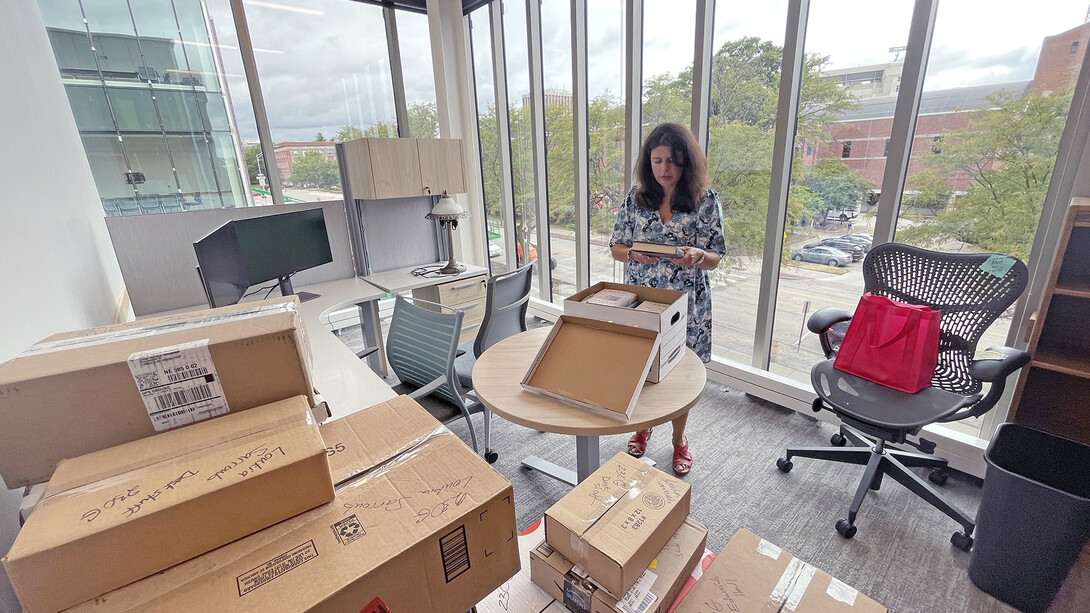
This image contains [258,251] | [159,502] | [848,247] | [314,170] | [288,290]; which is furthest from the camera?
[314,170]

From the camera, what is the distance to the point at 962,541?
5.16ft

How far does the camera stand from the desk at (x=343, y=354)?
1.47m

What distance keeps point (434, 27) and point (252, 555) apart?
434 centimetres

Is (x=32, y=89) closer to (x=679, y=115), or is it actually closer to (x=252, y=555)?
(x=252, y=555)

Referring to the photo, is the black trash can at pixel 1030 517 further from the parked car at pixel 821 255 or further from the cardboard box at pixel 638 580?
the cardboard box at pixel 638 580

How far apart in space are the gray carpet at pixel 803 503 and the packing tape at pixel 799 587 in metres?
0.84

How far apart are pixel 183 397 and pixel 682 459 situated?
1.90m

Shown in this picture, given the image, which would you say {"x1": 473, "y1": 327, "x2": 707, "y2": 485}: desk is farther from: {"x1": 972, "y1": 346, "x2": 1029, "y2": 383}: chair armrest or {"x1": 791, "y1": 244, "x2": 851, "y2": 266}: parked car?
{"x1": 791, "y1": 244, "x2": 851, "y2": 266}: parked car

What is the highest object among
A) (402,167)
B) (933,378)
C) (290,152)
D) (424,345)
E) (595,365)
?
(290,152)

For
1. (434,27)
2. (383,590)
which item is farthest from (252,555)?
(434,27)

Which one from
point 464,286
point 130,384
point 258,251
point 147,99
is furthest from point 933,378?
point 147,99

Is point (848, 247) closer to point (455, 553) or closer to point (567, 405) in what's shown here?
point (567, 405)

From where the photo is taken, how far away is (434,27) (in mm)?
3844

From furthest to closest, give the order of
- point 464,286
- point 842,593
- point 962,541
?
1. point 464,286
2. point 962,541
3. point 842,593
